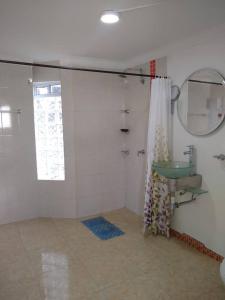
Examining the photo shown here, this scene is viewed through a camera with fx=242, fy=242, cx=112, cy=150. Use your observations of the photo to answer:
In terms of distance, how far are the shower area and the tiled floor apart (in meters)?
0.48

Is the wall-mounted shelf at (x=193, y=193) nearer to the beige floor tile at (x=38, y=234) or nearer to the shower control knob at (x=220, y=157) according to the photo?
the shower control knob at (x=220, y=157)

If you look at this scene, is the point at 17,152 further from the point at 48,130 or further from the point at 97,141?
the point at 97,141

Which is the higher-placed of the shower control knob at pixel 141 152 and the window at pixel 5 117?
the window at pixel 5 117

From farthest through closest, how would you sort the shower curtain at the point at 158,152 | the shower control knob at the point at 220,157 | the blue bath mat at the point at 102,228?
the blue bath mat at the point at 102,228 < the shower curtain at the point at 158,152 < the shower control knob at the point at 220,157

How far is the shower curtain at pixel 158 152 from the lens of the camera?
2775 millimetres

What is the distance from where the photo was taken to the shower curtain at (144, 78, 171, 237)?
9.11 feet

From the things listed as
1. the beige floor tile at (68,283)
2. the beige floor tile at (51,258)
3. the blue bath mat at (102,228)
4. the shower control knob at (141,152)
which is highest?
the shower control knob at (141,152)

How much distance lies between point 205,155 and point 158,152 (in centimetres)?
54

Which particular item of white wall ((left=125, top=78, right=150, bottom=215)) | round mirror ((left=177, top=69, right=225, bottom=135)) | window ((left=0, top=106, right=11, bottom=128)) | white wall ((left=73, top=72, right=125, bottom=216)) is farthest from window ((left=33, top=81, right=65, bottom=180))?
round mirror ((left=177, top=69, right=225, bottom=135))

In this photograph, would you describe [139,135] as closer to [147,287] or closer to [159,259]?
[159,259]

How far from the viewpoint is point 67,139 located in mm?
3359

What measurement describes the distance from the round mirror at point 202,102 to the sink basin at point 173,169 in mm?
380

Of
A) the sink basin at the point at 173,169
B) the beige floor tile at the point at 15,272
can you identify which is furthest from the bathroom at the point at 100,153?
the sink basin at the point at 173,169

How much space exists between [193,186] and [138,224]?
1095 millimetres
